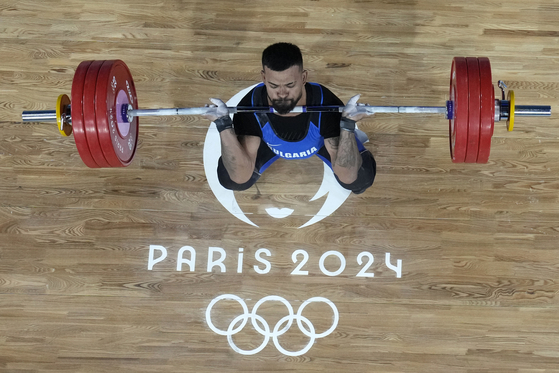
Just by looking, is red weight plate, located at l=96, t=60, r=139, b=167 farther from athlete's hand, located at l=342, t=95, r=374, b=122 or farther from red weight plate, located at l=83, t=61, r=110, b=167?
athlete's hand, located at l=342, t=95, r=374, b=122

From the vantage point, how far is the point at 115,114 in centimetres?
234

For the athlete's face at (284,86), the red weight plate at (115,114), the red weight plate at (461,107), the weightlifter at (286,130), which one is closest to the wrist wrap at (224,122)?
the weightlifter at (286,130)

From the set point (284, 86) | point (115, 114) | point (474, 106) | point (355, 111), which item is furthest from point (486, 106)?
point (115, 114)

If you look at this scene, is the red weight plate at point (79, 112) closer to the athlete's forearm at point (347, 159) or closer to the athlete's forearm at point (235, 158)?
the athlete's forearm at point (235, 158)

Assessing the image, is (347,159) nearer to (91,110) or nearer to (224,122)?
(224,122)

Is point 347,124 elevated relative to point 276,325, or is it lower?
elevated

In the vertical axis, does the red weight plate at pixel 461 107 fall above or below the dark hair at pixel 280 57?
below

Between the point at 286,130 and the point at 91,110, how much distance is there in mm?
869

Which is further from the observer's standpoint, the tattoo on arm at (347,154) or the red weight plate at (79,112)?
the tattoo on arm at (347,154)

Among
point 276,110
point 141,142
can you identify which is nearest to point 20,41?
point 141,142

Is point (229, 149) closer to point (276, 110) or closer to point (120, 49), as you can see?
point (276, 110)

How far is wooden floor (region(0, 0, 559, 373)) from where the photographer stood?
8.90 ft

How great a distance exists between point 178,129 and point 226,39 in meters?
0.68

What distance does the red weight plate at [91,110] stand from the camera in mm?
2176
